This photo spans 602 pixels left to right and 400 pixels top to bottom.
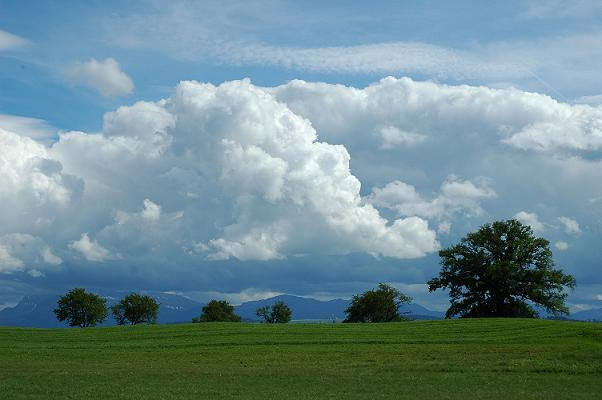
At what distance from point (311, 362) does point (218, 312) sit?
108m

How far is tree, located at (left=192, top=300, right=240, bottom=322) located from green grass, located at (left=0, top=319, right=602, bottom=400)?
75209 millimetres

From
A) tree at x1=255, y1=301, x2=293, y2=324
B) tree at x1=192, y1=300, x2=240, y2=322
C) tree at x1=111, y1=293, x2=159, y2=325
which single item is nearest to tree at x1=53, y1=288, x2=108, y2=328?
tree at x1=111, y1=293, x2=159, y2=325

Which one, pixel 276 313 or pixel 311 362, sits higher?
pixel 276 313

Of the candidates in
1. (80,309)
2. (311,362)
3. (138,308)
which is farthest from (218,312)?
(311,362)

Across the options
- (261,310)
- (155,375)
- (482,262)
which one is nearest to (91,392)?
(155,375)

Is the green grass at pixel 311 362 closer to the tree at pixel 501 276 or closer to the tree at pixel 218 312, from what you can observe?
the tree at pixel 501 276

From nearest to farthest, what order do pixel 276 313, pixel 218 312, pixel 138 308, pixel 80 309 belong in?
1. pixel 80 309
2. pixel 138 308
3. pixel 218 312
4. pixel 276 313

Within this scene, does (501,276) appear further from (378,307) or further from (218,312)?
(218,312)

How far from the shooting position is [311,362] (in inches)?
1774

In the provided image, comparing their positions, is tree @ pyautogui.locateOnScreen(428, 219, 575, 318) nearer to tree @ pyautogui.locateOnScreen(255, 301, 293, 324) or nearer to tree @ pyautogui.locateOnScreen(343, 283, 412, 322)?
tree @ pyautogui.locateOnScreen(343, 283, 412, 322)

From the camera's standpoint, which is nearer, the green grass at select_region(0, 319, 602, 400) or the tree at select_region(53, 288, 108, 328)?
the green grass at select_region(0, 319, 602, 400)

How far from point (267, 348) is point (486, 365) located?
62.8 feet

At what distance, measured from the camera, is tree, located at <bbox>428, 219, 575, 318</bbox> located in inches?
3792

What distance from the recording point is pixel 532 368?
40.2 metres
